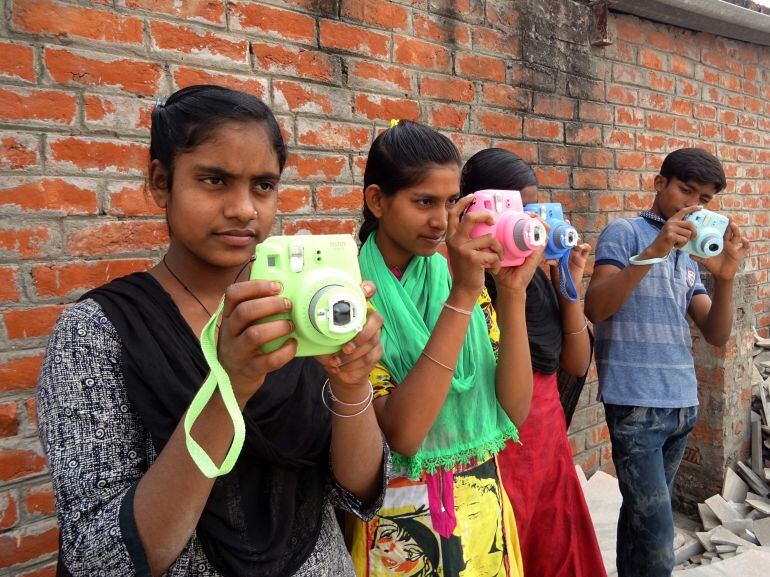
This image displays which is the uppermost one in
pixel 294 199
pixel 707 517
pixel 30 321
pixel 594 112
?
pixel 594 112

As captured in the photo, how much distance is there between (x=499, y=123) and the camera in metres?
2.40

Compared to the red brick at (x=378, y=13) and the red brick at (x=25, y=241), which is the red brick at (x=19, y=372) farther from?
the red brick at (x=378, y=13)

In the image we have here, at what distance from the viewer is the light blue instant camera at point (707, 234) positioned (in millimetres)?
1783

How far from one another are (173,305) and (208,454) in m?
0.26

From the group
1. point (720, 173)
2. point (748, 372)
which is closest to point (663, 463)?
point (720, 173)

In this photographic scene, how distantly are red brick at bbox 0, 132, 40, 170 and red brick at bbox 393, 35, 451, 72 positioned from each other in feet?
4.10

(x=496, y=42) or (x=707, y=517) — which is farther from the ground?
(x=496, y=42)

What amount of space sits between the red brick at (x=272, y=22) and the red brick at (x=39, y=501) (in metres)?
1.39

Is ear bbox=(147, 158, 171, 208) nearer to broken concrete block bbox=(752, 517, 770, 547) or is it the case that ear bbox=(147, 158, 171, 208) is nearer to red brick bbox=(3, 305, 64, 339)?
red brick bbox=(3, 305, 64, 339)

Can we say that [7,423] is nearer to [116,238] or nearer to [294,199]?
[116,238]

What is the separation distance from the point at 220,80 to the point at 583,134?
1904 millimetres

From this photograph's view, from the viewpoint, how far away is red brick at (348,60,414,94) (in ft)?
6.32

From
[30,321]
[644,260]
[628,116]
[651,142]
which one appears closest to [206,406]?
[30,321]

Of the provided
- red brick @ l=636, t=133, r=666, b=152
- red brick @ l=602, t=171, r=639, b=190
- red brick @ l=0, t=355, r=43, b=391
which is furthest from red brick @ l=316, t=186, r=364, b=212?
red brick @ l=636, t=133, r=666, b=152
